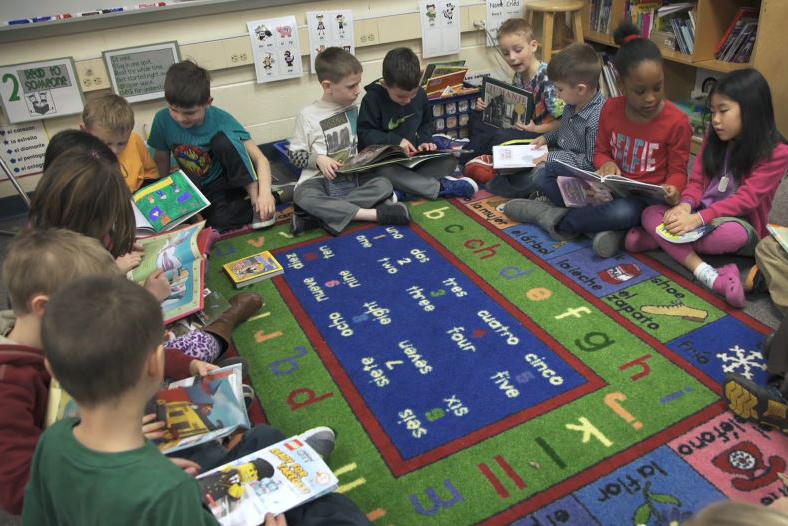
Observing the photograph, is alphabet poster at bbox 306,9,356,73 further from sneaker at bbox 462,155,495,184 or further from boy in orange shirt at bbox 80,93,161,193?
boy in orange shirt at bbox 80,93,161,193

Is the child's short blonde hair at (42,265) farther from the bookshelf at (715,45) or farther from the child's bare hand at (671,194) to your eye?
the bookshelf at (715,45)

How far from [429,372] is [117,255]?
908 millimetres

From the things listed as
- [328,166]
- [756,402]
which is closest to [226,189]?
[328,166]

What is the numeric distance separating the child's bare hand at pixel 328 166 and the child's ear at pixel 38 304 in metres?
1.54

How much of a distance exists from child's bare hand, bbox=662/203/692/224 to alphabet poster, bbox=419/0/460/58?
73.8 inches

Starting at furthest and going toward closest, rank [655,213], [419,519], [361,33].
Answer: [361,33] < [655,213] < [419,519]

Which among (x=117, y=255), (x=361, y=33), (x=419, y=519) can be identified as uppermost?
(x=361, y=33)

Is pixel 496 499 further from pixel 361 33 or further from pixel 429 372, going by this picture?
pixel 361 33

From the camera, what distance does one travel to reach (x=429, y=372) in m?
1.72

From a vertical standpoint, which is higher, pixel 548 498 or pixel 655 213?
pixel 655 213

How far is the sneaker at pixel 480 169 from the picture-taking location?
286cm

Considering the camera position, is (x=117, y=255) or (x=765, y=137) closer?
(x=117, y=255)

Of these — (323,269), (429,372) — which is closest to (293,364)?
(429,372)

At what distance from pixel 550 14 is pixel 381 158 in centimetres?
162
